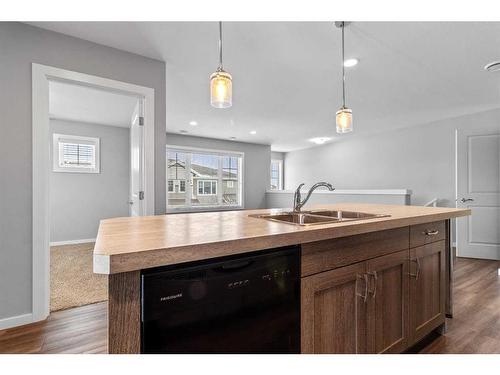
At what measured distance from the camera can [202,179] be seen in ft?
22.2

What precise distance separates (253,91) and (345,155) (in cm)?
438

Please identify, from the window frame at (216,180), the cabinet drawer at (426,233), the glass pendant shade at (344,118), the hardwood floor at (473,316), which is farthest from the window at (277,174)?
the cabinet drawer at (426,233)

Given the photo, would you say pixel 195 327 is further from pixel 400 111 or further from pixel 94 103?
pixel 400 111

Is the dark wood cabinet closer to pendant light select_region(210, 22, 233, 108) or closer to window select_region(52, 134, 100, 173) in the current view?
pendant light select_region(210, 22, 233, 108)

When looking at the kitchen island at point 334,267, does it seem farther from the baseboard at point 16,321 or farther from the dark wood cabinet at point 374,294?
the baseboard at point 16,321

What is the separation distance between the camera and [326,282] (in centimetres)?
125

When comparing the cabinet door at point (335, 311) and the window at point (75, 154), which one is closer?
the cabinet door at point (335, 311)

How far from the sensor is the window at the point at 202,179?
6.38 metres

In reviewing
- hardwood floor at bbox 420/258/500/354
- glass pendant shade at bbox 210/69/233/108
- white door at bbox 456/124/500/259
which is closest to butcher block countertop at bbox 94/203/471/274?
glass pendant shade at bbox 210/69/233/108

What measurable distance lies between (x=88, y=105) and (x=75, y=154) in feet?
4.56

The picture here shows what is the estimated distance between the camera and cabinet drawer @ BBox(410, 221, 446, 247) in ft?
5.61

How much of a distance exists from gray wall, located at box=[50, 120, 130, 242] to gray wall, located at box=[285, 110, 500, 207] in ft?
16.7

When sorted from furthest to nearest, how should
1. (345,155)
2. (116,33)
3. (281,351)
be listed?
(345,155)
(116,33)
(281,351)
